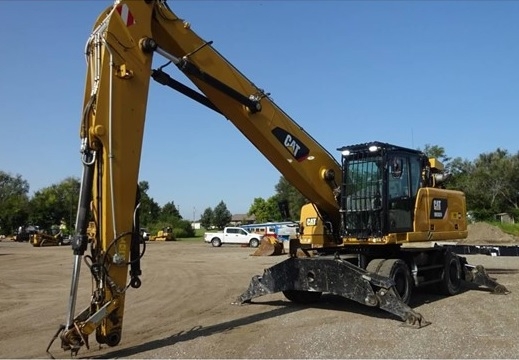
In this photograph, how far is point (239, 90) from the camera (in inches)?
371

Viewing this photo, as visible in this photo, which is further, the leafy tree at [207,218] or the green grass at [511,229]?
the leafy tree at [207,218]

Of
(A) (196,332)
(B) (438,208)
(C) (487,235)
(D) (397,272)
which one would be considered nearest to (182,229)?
(C) (487,235)

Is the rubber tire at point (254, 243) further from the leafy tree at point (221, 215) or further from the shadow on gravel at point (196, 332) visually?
the leafy tree at point (221, 215)

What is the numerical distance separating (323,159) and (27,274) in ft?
45.7

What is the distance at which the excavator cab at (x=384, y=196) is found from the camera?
408 inches

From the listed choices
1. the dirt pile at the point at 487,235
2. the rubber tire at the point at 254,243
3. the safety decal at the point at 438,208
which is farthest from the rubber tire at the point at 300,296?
the rubber tire at the point at 254,243

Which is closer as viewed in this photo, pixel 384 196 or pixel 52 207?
pixel 384 196

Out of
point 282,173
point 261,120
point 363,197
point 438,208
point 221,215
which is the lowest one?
point 438,208

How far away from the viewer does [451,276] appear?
1295 cm

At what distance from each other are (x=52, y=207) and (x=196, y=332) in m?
87.1

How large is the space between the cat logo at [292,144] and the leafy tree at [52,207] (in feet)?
261

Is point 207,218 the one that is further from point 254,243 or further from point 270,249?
point 270,249

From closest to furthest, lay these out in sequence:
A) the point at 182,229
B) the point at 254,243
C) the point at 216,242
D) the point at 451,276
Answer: the point at 451,276 → the point at 254,243 → the point at 216,242 → the point at 182,229

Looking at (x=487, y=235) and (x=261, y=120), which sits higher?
(x=261, y=120)
